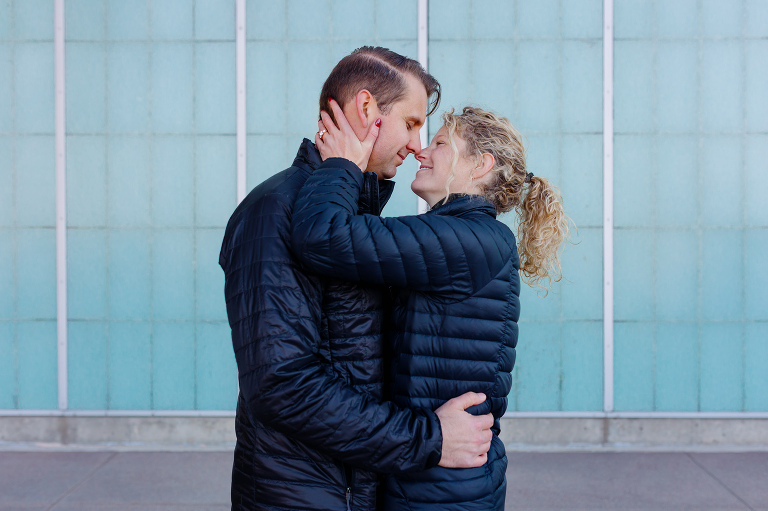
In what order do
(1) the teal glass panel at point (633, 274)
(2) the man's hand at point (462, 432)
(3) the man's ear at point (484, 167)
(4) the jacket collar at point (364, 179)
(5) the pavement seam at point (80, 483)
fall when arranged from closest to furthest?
(2) the man's hand at point (462, 432) → (4) the jacket collar at point (364, 179) → (3) the man's ear at point (484, 167) → (5) the pavement seam at point (80, 483) → (1) the teal glass panel at point (633, 274)

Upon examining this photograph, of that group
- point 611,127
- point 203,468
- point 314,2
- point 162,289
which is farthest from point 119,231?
point 611,127

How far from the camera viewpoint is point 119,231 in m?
5.27

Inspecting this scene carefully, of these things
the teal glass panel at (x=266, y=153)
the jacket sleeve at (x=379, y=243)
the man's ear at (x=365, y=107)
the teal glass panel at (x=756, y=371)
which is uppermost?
the teal glass panel at (x=266, y=153)

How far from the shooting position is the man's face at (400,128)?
2008 millimetres

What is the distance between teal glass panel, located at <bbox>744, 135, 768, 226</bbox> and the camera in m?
5.21

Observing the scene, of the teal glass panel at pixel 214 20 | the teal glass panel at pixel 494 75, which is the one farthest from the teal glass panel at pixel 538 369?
the teal glass panel at pixel 214 20

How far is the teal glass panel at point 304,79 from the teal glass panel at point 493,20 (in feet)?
3.55

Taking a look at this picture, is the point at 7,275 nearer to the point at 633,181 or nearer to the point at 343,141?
the point at 343,141

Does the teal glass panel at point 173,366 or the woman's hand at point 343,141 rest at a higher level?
the woman's hand at point 343,141

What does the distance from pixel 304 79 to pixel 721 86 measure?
10.3ft

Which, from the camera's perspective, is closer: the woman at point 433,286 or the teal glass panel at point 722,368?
the woman at point 433,286

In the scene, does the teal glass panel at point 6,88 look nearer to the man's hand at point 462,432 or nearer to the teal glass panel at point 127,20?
the teal glass panel at point 127,20

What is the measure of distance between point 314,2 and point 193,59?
1.00 metres

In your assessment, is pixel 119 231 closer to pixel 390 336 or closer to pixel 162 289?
pixel 162 289
